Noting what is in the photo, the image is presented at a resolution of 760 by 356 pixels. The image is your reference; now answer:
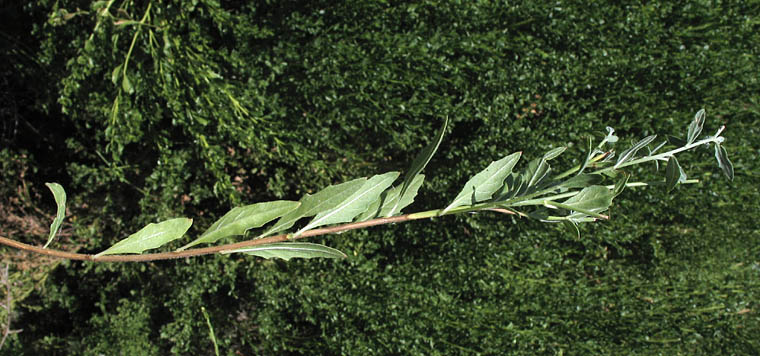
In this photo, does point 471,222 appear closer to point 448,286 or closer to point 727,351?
point 448,286

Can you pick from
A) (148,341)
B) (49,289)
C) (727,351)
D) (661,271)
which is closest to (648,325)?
(661,271)

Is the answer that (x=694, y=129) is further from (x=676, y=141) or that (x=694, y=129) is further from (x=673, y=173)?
(x=673, y=173)

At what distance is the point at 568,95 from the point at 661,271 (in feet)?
4.01

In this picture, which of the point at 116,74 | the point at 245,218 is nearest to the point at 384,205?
the point at 245,218

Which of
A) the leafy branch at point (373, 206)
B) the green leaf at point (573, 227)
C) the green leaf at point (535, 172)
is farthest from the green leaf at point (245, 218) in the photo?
the green leaf at point (573, 227)

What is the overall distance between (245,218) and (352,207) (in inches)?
8.1

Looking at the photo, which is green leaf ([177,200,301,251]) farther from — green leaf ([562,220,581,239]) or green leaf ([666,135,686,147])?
green leaf ([666,135,686,147])

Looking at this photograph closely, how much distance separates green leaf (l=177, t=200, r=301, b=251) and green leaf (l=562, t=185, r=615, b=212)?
21.5 inches

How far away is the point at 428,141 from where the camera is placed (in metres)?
3.19

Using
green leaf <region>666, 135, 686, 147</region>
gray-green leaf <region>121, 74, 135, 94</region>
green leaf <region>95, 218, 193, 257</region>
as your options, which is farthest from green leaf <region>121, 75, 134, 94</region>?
green leaf <region>666, 135, 686, 147</region>

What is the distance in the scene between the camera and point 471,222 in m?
3.08

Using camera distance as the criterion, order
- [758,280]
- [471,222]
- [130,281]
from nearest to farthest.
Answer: [471,222], [758,280], [130,281]

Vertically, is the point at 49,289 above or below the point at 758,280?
above

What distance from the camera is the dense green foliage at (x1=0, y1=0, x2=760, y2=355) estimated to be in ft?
9.89
